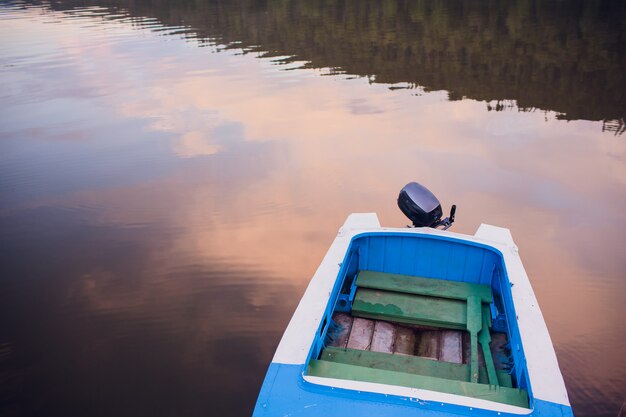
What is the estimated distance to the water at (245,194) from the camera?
15.7 ft

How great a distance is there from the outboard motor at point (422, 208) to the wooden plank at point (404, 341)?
3.68 feet

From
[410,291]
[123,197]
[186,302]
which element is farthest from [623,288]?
[123,197]

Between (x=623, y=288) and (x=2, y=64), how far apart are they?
70.9 feet

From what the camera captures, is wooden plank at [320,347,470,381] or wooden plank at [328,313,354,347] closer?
wooden plank at [320,347,470,381]

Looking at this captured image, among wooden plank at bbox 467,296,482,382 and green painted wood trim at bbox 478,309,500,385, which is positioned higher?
wooden plank at bbox 467,296,482,382

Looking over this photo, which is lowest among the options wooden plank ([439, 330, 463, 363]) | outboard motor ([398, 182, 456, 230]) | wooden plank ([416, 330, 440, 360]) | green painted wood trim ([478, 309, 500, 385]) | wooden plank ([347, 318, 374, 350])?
wooden plank ([416, 330, 440, 360])

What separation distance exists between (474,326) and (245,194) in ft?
16.1

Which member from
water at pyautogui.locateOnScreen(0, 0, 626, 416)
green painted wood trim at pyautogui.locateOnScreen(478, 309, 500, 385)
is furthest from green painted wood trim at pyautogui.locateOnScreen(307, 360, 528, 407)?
water at pyautogui.locateOnScreen(0, 0, 626, 416)

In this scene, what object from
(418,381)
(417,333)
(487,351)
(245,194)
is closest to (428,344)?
(417,333)

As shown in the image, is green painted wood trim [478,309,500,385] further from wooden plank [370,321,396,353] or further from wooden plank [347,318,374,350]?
wooden plank [347,318,374,350]

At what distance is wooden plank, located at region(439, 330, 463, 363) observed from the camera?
403 cm

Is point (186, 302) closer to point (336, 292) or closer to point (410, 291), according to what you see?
point (336, 292)

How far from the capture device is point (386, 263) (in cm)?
494

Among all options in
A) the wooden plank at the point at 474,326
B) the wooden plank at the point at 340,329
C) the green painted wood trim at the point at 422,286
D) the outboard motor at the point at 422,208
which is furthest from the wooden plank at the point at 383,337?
the outboard motor at the point at 422,208
